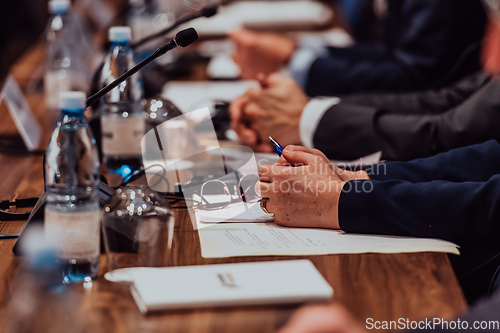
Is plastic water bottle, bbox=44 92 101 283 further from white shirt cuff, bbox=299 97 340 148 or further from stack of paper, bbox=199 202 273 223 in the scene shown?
white shirt cuff, bbox=299 97 340 148

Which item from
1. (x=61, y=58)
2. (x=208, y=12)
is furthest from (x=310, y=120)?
(x=61, y=58)

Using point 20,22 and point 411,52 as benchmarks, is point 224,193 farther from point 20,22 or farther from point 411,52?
point 20,22

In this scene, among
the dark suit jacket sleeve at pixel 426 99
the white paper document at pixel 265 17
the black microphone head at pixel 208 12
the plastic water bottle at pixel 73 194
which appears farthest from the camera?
the white paper document at pixel 265 17

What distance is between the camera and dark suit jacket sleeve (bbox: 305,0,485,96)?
148 cm

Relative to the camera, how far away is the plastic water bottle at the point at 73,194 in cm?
63

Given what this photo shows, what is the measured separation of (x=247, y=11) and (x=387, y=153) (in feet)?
7.25

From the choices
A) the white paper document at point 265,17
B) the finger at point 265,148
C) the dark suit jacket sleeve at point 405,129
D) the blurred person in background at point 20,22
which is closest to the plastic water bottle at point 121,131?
the finger at point 265,148

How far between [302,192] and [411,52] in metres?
0.96

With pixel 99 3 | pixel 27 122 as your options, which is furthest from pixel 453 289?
pixel 99 3

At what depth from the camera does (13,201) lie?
0.91 m

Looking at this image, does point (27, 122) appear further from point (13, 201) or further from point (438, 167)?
point (438, 167)

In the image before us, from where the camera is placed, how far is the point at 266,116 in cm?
127

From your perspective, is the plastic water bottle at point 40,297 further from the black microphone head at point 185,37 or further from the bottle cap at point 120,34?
the bottle cap at point 120,34

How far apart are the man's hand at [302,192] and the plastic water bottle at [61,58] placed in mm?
991
